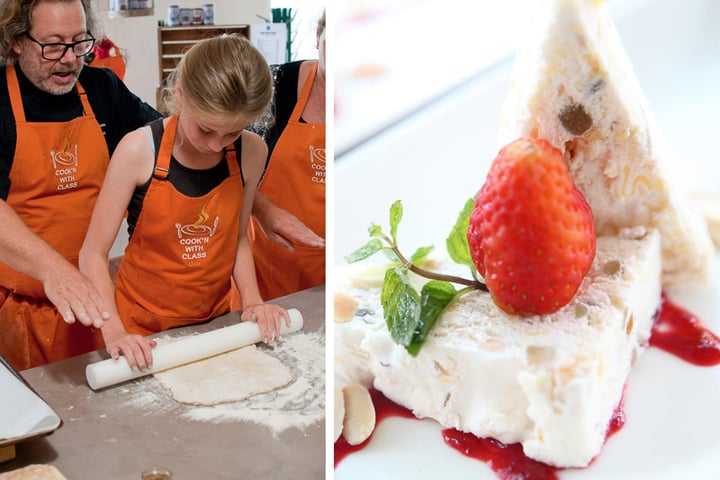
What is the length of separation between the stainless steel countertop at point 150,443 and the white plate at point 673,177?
0.59ft

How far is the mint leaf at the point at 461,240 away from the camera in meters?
0.91

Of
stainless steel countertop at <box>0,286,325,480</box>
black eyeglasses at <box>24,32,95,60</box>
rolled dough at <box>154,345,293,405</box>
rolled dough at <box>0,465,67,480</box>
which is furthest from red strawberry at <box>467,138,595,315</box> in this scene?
black eyeglasses at <box>24,32,95,60</box>

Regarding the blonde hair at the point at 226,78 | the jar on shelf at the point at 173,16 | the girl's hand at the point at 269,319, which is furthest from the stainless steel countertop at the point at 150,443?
the jar on shelf at the point at 173,16

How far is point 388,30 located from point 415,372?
44 centimetres

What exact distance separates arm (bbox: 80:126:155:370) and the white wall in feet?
0.29

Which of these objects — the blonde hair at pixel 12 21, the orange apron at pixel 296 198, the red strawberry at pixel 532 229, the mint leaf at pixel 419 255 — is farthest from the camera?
the orange apron at pixel 296 198

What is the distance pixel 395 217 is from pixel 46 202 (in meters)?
0.63

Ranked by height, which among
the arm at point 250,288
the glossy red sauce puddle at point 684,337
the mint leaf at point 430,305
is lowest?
the arm at point 250,288

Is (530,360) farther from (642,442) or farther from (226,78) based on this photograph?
(226,78)

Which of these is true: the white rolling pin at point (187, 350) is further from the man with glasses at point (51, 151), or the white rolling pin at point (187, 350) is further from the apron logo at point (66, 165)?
the apron logo at point (66, 165)

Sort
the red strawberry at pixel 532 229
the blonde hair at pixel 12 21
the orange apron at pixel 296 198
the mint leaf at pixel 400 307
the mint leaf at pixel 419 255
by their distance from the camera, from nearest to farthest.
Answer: the red strawberry at pixel 532 229, the mint leaf at pixel 400 307, the mint leaf at pixel 419 255, the blonde hair at pixel 12 21, the orange apron at pixel 296 198

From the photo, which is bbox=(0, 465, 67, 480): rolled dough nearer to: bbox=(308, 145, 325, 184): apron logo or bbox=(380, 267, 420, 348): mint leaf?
bbox=(380, 267, 420, 348): mint leaf

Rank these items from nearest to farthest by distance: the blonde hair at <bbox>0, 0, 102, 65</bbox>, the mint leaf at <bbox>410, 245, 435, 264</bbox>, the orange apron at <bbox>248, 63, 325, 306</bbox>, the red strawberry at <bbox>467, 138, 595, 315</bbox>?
the red strawberry at <bbox>467, 138, 595, 315</bbox> → the mint leaf at <bbox>410, 245, 435, 264</bbox> → the blonde hair at <bbox>0, 0, 102, 65</bbox> → the orange apron at <bbox>248, 63, 325, 306</bbox>

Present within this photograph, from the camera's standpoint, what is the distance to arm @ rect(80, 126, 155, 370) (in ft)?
3.87
